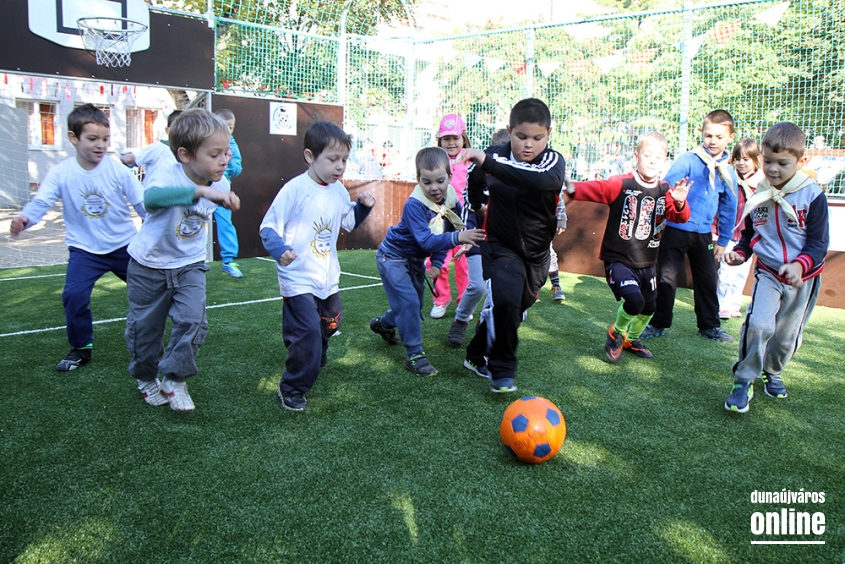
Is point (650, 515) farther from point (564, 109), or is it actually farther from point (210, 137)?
point (564, 109)

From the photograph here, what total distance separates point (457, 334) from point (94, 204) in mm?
3016

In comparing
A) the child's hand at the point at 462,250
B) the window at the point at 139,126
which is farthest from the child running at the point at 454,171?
the window at the point at 139,126

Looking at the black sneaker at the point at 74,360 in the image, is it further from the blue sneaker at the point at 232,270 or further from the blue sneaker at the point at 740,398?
the blue sneaker at the point at 740,398

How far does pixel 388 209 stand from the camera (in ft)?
38.1

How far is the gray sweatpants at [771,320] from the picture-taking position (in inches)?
155

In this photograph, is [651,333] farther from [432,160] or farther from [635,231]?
[432,160]

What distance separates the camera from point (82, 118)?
4445 millimetres

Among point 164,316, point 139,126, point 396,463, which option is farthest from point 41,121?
point 396,463

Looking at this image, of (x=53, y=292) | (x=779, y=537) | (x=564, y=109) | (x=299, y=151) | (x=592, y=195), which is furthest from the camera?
(x=299, y=151)

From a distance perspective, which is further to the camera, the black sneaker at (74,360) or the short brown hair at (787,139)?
the black sneaker at (74,360)

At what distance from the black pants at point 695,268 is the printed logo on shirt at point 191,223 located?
13.2 ft

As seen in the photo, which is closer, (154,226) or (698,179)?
(154,226)

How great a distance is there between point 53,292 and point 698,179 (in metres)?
6.96

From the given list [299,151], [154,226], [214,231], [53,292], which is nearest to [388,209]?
[299,151]
